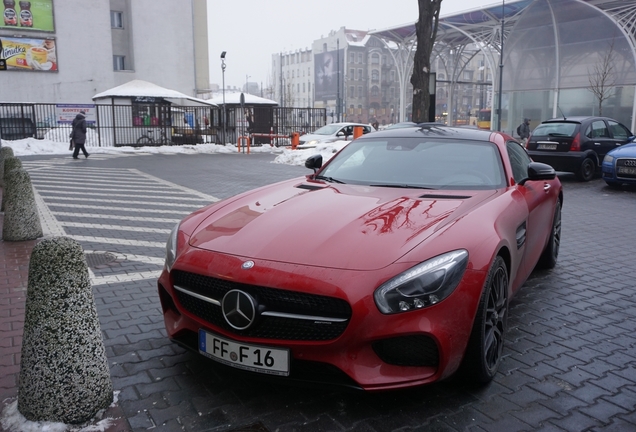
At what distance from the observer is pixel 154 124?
28.9 meters

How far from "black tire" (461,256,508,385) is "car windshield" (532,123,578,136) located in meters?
12.3

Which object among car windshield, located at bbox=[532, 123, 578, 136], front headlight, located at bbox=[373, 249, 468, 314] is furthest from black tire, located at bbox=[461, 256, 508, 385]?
car windshield, located at bbox=[532, 123, 578, 136]

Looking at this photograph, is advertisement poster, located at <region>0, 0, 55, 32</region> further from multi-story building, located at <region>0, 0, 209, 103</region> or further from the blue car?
the blue car

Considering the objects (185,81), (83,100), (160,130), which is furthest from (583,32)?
(83,100)

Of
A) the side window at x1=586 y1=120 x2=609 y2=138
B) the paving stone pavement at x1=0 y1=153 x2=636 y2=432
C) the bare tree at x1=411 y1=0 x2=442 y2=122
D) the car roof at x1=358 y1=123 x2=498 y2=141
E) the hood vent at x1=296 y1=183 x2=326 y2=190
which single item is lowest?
the paving stone pavement at x1=0 y1=153 x2=636 y2=432

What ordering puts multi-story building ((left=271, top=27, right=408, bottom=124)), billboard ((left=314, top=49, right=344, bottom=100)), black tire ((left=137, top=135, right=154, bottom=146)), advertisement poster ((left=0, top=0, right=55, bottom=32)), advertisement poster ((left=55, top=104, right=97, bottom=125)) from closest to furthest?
black tire ((left=137, top=135, right=154, bottom=146)) < advertisement poster ((left=55, top=104, right=97, bottom=125)) < advertisement poster ((left=0, top=0, right=55, bottom=32)) < billboard ((left=314, top=49, right=344, bottom=100)) < multi-story building ((left=271, top=27, right=408, bottom=124))

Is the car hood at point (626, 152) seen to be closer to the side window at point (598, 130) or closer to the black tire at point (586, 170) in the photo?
the black tire at point (586, 170)

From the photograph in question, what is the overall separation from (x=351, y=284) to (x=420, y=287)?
350mm

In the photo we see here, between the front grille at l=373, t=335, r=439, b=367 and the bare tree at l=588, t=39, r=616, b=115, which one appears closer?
the front grille at l=373, t=335, r=439, b=367

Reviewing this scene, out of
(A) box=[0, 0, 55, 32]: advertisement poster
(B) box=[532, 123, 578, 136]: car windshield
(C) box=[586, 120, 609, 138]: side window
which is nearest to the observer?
(B) box=[532, 123, 578, 136]: car windshield

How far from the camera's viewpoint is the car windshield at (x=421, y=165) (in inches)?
169

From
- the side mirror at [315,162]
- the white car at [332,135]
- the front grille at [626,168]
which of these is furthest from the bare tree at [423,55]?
the side mirror at [315,162]

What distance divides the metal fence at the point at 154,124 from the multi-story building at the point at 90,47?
6.97 metres

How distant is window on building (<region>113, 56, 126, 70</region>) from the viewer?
42.0 meters
